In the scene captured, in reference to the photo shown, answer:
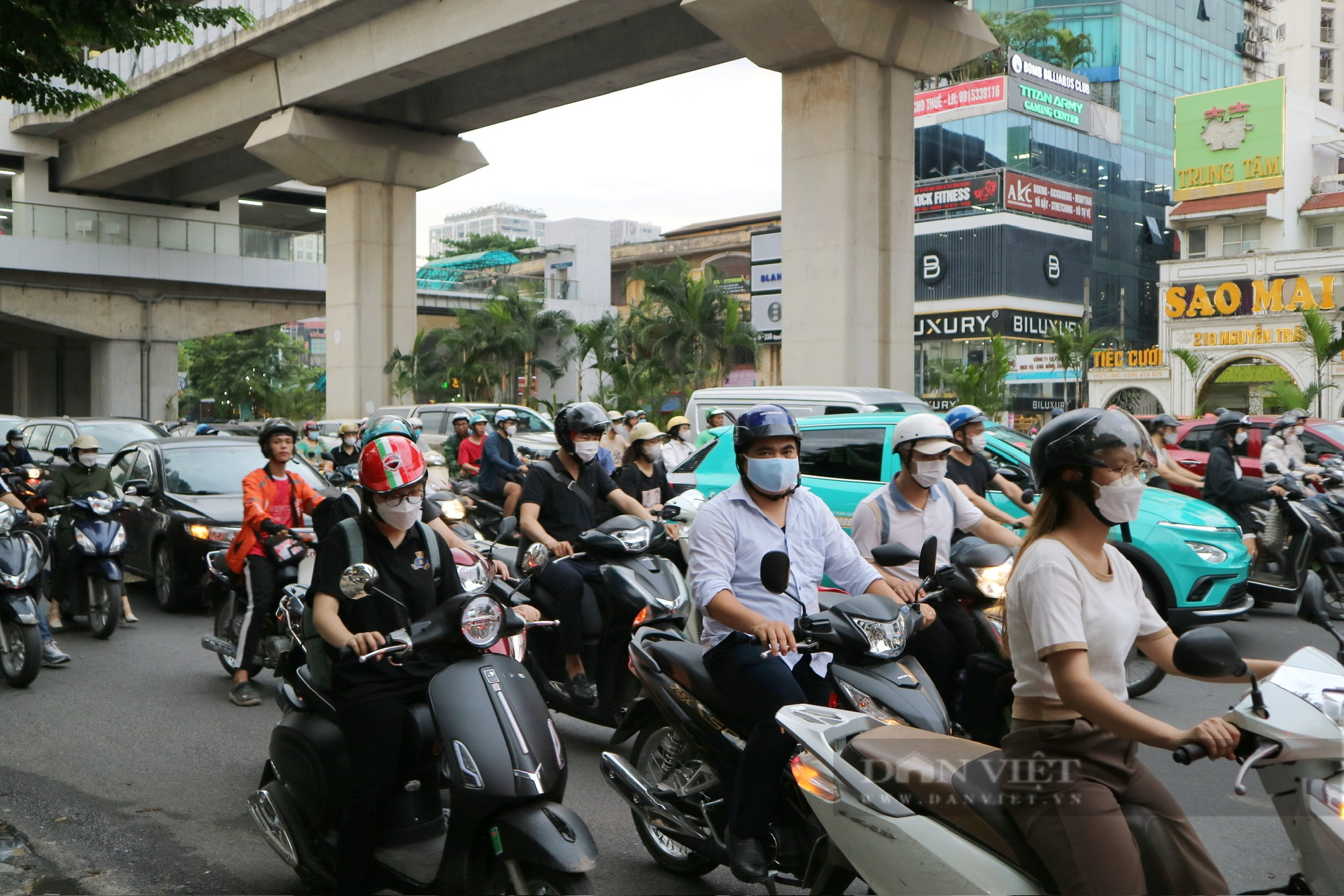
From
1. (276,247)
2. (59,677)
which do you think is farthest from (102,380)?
(59,677)

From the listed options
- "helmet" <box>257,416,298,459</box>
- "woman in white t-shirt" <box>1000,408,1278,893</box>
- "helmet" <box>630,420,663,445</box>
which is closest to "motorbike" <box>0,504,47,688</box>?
"helmet" <box>257,416,298,459</box>

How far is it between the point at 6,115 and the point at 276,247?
31.5 feet

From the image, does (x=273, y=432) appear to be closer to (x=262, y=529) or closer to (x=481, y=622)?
(x=262, y=529)

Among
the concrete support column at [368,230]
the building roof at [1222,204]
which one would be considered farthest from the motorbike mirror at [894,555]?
the building roof at [1222,204]

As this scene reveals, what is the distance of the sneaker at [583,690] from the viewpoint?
6.11 metres

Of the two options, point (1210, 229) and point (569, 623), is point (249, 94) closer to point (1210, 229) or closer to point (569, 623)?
point (569, 623)

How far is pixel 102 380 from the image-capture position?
4088 cm

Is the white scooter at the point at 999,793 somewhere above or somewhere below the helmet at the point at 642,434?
below

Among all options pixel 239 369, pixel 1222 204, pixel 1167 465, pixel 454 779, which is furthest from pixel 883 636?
pixel 239 369

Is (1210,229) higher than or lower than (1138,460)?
higher

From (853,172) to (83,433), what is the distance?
13.2m

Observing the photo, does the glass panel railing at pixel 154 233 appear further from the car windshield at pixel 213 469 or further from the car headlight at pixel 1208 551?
the car headlight at pixel 1208 551

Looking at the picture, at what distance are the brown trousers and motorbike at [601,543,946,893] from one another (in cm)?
61

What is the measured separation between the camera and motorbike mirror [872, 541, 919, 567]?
4254 mm
